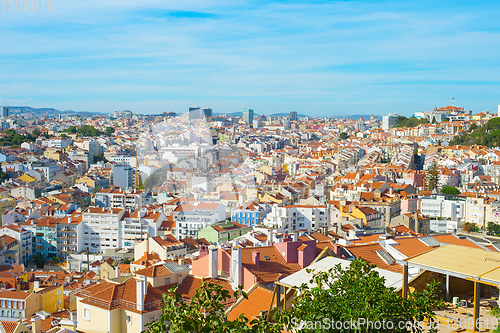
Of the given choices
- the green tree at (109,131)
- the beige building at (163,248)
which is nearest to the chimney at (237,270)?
the beige building at (163,248)

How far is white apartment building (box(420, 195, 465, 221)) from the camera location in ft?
45.1

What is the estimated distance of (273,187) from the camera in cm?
1590

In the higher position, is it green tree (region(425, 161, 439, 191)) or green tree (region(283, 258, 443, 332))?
green tree (region(283, 258, 443, 332))

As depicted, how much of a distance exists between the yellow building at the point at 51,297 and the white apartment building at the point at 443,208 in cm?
958

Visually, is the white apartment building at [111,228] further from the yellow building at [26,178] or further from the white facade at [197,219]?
the yellow building at [26,178]

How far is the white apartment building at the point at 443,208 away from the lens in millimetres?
13734

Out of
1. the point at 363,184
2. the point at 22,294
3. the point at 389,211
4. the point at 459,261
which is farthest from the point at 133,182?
the point at 459,261

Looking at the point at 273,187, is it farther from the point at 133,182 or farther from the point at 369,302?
the point at 369,302

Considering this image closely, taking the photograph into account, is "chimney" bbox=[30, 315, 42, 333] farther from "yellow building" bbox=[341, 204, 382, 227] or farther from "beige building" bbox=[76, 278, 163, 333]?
Answer: "yellow building" bbox=[341, 204, 382, 227]

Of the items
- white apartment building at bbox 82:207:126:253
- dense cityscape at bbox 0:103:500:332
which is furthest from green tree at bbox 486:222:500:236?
white apartment building at bbox 82:207:126:253

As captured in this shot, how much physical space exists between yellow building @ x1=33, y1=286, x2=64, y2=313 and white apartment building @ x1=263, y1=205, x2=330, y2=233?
192 inches

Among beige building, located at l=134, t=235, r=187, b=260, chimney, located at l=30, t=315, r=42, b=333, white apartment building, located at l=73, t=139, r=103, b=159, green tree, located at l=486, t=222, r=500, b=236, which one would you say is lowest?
green tree, located at l=486, t=222, r=500, b=236

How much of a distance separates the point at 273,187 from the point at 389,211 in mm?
4048

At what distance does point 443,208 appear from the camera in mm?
13867
